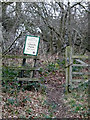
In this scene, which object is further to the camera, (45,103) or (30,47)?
(30,47)

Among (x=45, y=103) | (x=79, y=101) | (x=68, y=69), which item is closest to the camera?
(x=79, y=101)

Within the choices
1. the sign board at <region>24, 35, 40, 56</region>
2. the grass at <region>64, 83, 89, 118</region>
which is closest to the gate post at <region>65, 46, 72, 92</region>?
the grass at <region>64, 83, 89, 118</region>

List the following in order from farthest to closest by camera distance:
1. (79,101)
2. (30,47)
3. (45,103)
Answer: (30,47), (45,103), (79,101)

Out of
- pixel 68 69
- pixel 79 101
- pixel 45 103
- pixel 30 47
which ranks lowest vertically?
pixel 45 103

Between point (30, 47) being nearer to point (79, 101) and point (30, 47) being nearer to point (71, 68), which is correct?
point (71, 68)

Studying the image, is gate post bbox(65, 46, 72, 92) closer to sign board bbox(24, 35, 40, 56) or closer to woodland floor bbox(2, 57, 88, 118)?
woodland floor bbox(2, 57, 88, 118)

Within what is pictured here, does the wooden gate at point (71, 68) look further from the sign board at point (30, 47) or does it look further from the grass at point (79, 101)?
the sign board at point (30, 47)

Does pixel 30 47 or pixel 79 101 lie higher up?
pixel 30 47

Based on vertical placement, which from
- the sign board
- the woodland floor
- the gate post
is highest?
the sign board

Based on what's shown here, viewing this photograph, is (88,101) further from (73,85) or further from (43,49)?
(43,49)

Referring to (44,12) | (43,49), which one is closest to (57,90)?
(43,49)

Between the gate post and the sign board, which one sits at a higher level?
the sign board

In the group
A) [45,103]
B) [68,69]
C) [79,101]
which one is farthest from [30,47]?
[79,101]

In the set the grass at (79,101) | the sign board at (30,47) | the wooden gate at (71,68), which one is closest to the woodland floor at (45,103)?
the grass at (79,101)
